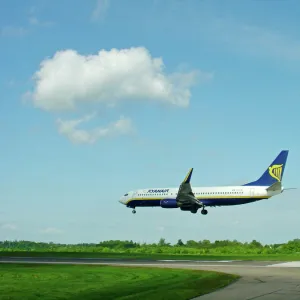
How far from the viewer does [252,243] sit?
398 ft

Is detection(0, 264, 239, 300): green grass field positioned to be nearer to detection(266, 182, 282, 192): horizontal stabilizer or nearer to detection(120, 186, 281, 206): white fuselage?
detection(266, 182, 282, 192): horizontal stabilizer

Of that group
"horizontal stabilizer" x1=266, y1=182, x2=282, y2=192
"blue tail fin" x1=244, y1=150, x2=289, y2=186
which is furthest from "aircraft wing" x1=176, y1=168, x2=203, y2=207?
"horizontal stabilizer" x1=266, y1=182, x2=282, y2=192

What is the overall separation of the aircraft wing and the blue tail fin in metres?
11.8

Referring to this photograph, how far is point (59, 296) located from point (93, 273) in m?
11.9

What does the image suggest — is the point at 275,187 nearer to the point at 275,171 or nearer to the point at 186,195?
the point at 275,171

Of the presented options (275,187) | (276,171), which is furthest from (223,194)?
(276,171)

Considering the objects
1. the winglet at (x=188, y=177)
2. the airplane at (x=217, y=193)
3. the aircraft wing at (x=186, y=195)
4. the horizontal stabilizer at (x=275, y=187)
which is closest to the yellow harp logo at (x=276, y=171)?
the airplane at (x=217, y=193)

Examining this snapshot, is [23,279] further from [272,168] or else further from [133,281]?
[272,168]

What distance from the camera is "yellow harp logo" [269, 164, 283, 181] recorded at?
10038 centimetres

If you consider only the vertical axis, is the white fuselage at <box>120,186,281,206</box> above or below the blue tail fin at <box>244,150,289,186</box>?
below

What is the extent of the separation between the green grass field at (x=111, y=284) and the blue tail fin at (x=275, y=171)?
65.0 meters

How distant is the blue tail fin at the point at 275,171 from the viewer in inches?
3920

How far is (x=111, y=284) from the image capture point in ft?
93.8

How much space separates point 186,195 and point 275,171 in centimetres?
1801
